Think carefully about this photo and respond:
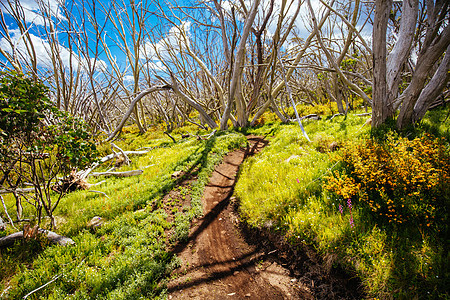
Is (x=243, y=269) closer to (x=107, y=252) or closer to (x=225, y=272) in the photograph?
(x=225, y=272)

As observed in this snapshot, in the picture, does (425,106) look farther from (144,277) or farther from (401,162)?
(144,277)

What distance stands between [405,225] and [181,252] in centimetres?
400

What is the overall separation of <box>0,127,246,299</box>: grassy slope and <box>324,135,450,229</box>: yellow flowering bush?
3709 millimetres

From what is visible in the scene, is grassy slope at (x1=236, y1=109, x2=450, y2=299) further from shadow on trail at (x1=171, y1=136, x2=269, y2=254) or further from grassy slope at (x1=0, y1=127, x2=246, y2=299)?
grassy slope at (x1=0, y1=127, x2=246, y2=299)

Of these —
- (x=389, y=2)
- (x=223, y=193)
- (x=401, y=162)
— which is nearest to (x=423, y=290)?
(x=401, y=162)

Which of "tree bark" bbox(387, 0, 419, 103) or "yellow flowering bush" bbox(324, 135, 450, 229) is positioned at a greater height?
"tree bark" bbox(387, 0, 419, 103)

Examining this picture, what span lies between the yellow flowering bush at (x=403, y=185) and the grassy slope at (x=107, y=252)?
146 inches

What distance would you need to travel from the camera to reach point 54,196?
5.73 metres

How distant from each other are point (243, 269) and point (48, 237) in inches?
158

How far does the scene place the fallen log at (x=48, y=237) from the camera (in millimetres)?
3592

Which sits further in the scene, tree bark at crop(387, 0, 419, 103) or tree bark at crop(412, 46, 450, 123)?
tree bark at crop(387, 0, 419, 103)

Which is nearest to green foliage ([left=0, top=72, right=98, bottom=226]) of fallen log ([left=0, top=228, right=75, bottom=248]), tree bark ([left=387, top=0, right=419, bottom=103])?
fallen log ([left=0, top=228, right=75, bottom=248])

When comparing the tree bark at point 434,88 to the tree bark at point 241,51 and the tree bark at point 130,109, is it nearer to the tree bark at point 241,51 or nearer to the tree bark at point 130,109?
the tree bark at point 241,51

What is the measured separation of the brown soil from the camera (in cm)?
288
